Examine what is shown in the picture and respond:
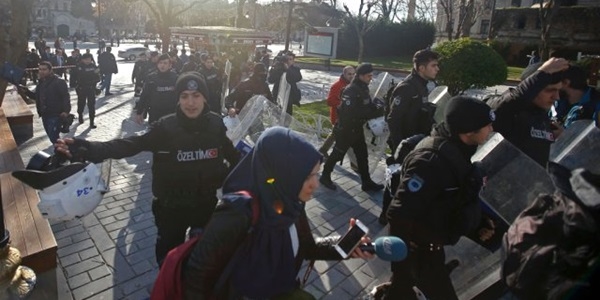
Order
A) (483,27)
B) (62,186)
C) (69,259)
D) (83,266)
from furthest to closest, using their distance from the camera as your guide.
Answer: (483,27), (69,259), (83,266), (62,186)

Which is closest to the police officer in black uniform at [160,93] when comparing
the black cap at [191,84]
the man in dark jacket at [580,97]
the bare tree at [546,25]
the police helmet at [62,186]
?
the black cap at [191,84]

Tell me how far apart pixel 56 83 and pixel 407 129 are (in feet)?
21.3

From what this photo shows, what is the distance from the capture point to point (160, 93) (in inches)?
283

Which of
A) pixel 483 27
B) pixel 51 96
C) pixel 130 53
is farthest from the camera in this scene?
pixel 483 27

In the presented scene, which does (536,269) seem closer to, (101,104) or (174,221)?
(174,221)

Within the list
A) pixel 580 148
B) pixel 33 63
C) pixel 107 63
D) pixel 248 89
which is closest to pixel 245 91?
pixel 248 89

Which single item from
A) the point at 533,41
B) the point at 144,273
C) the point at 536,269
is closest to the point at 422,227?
the point at 536,269

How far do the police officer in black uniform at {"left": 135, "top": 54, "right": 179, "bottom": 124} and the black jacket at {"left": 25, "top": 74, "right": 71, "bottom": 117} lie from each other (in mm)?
1649

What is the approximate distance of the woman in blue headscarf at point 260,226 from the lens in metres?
1.93

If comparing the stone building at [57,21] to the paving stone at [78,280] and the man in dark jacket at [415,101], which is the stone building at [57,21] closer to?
the paving stone at [78,280]

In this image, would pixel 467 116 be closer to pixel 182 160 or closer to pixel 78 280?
pixel 182 160

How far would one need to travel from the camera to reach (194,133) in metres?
3.38

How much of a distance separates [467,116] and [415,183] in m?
0.57

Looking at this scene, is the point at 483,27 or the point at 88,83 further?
the point at 483,27
